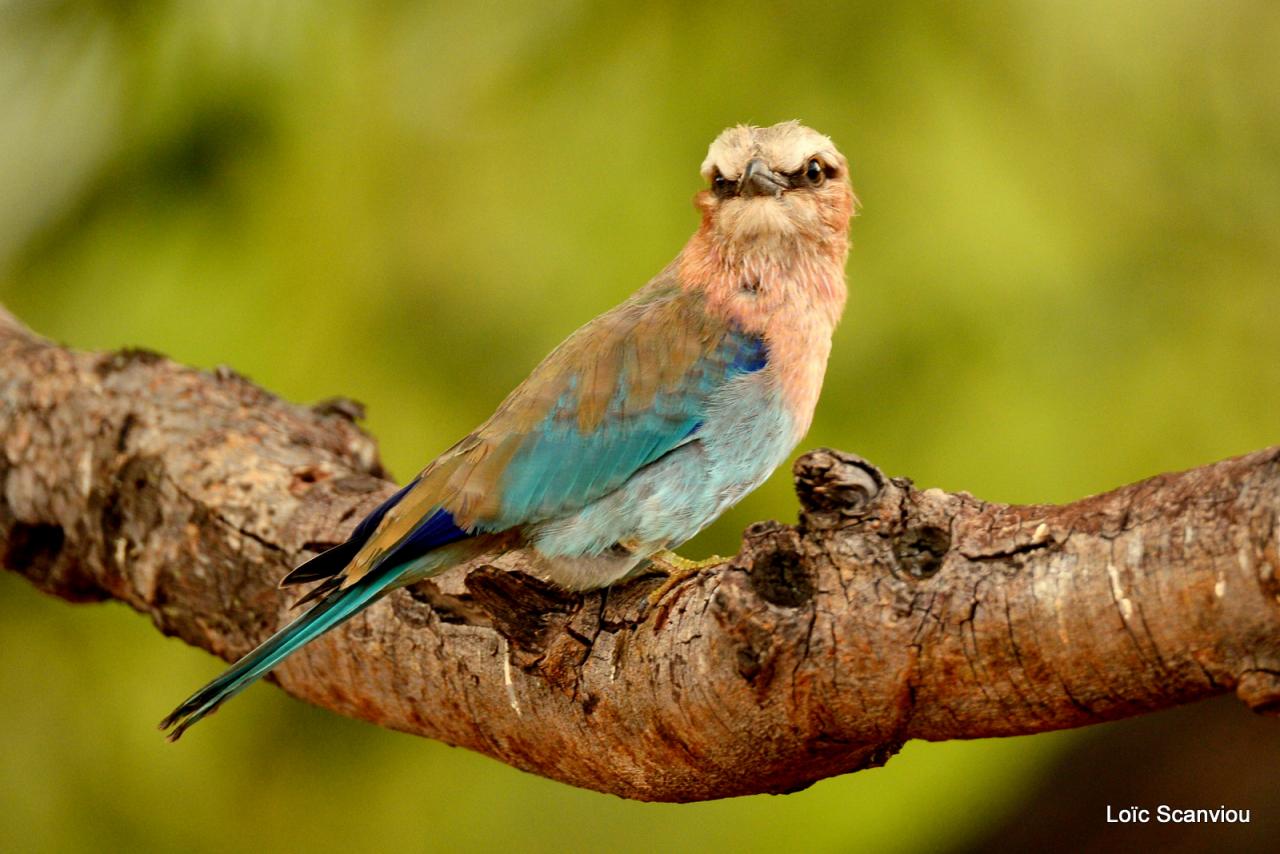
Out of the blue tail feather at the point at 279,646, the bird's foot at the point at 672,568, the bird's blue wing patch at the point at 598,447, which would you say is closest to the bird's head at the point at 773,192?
the bird's blue wing patch at the point at 598,447

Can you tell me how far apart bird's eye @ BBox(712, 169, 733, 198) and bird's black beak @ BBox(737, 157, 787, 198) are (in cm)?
3

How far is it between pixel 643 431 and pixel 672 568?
0.23 metres

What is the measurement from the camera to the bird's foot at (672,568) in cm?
212

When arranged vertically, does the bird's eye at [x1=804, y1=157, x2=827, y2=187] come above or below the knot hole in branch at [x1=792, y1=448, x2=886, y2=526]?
above

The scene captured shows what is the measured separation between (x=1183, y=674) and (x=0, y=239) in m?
3.61

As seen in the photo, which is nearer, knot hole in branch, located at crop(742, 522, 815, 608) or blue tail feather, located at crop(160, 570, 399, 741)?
knot hole in branch, located at crop(742, 522, 815, 608)

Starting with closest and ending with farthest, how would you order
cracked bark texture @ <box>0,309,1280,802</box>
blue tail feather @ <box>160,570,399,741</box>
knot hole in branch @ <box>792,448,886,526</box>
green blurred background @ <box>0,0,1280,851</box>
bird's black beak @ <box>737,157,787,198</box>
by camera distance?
cracked bark texture @ <box>0,309,1280,802</box> < knot hole in branch @ <box>792,448,886,526</box> < blue tail feather @ <box>160,570,399,741</box> < bird's black beak @ <box>737,157,787,198</box> < green blurred background @ <box>0,0,1280,851</box>

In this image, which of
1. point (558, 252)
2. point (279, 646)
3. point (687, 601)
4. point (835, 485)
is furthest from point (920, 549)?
point (558, 252)

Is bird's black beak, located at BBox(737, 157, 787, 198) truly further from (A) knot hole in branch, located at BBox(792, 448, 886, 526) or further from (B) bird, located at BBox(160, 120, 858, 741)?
(A) knot hole in branch, located at BBox(792, 448, 886, 526)

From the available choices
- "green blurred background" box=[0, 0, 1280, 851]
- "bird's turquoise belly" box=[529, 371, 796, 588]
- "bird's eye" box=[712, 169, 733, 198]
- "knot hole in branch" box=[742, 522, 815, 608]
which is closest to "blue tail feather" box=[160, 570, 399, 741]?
"bird's turquoise belly" box=[529, 371, 796, 588]

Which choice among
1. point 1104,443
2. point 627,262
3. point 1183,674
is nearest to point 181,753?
point 627,262

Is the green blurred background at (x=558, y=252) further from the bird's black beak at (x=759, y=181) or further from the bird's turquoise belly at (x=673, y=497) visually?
the bird's turquoise belly at (x=673, y=497)

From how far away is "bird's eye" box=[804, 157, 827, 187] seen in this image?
8.23 feet

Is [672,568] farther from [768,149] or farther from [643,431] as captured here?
[768,149]
